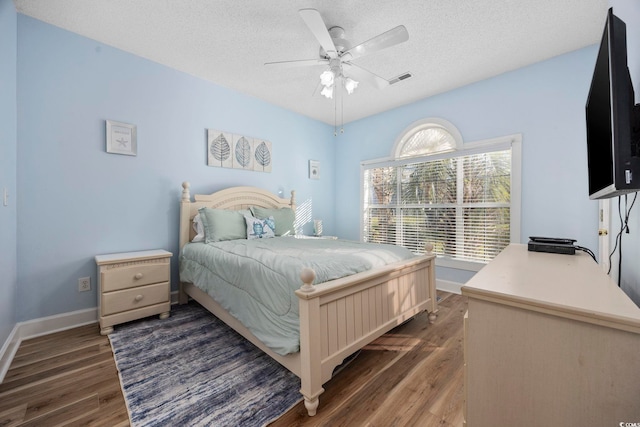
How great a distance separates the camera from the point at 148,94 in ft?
8.98

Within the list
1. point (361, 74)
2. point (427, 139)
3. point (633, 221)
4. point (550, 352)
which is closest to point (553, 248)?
point (633, 221)

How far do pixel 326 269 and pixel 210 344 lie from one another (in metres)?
1.19

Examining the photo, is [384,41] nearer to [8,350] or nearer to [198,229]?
[198,229]

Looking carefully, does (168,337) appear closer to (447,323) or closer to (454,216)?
(447,323)

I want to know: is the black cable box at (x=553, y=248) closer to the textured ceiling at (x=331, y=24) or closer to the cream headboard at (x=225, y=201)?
the textured ceiling at (x=331, y=24)

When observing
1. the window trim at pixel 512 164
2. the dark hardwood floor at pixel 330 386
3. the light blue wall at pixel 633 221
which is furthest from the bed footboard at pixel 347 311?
the window trim at pixel 512 164

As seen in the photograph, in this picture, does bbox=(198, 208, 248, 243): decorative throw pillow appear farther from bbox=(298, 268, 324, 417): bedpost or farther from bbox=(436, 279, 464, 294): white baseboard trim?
bbox=(436, 279, 464, 294): white baseboard trim

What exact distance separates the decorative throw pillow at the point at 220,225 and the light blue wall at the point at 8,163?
4.47ft

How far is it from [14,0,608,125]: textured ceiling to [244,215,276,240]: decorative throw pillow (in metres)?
1.67

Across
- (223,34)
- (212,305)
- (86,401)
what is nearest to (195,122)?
(223,34)

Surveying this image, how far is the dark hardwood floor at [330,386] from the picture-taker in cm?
132

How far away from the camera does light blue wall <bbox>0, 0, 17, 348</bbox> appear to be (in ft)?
5.71

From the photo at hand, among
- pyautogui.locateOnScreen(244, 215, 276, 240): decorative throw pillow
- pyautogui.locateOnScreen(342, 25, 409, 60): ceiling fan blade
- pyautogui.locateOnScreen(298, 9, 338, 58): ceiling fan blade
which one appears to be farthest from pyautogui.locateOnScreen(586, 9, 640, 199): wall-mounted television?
pyautogui.locateOnScreen(244, 215, 276, 240): decorative throw pillow

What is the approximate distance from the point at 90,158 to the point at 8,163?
22.3 inches
